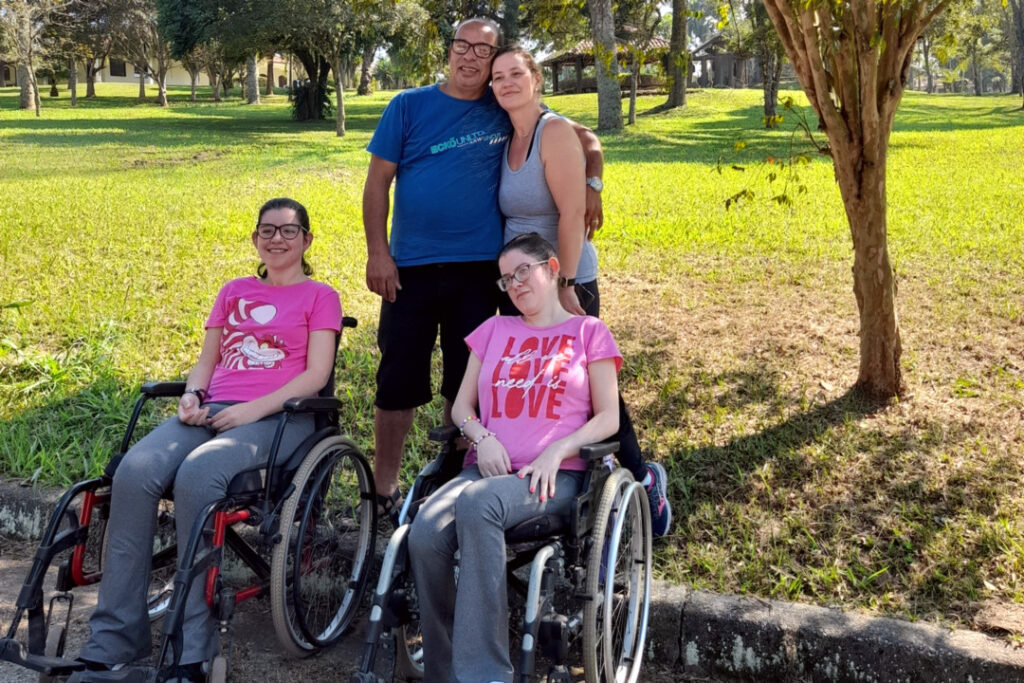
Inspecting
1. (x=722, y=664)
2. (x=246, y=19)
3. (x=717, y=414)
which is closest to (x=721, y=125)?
(x=246, y=19)

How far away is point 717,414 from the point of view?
4.99 metres

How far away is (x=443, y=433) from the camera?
319 cm

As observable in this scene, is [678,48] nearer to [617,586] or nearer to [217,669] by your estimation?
[617,586]

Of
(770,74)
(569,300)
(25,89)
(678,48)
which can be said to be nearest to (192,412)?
(569,300)

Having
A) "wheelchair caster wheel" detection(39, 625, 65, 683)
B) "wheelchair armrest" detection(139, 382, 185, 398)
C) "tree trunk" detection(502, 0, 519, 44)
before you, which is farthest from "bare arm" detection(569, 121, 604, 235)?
"tree trunk" detection(502, 0, 519, 44)

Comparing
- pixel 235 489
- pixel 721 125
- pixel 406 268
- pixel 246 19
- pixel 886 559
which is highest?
pixel 246 19

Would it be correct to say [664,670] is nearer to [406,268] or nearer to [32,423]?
[406,268]

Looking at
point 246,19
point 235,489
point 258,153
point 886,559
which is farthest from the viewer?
point 246,19

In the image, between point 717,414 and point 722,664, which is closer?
point 722,664

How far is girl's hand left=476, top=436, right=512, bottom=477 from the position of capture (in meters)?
3.03

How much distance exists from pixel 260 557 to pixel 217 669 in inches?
18.7

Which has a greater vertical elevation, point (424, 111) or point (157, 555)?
point (424, 111)

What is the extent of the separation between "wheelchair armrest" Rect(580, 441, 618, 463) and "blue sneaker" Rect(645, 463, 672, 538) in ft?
2.30

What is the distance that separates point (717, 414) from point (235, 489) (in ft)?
8.61
